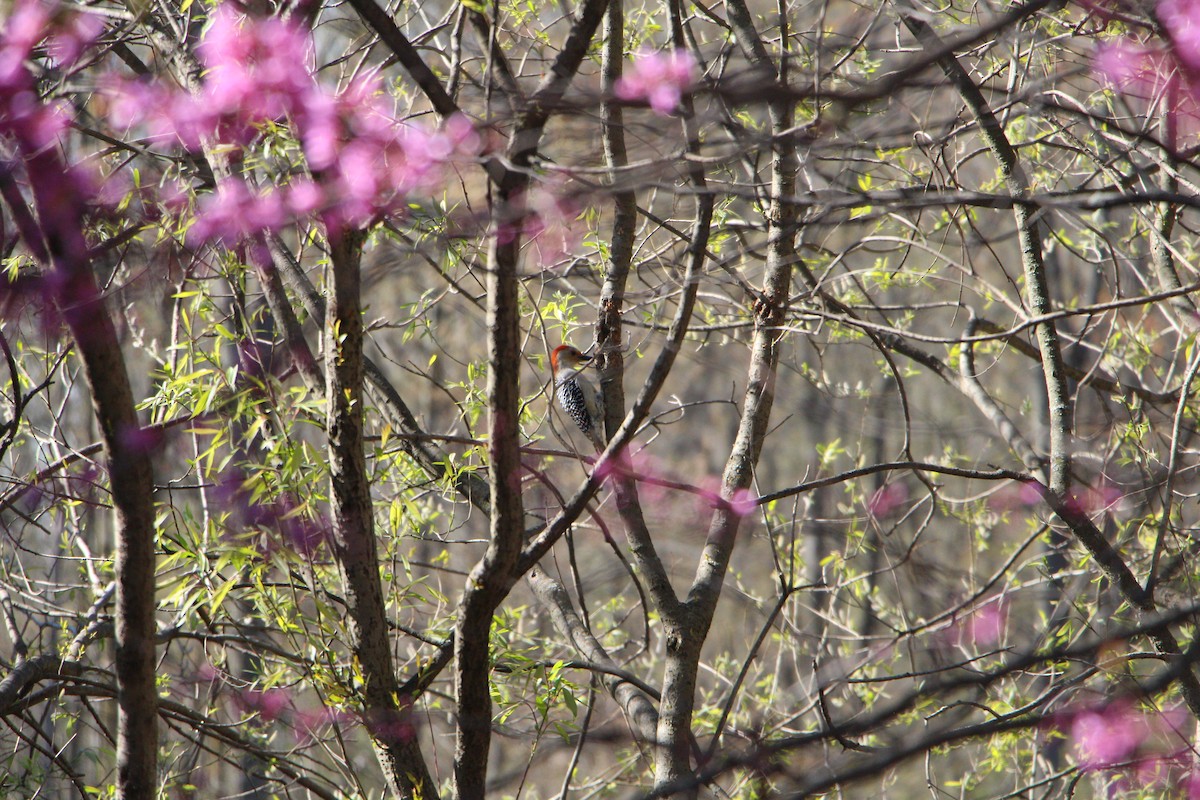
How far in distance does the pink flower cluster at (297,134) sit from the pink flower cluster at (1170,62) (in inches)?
49.5

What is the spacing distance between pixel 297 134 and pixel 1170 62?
1.90 metres

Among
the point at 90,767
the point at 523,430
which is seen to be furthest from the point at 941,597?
the point at 90,767

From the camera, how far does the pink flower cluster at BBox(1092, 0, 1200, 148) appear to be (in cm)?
192

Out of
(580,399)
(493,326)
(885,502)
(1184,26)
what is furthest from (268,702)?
(1184,26)

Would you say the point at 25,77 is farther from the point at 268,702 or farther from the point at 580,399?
the point at 580,399

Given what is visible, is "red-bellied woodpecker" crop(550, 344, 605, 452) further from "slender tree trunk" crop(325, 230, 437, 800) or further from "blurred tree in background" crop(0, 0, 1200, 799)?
"slender tree trunk" crop(325, 230, 437, 800)

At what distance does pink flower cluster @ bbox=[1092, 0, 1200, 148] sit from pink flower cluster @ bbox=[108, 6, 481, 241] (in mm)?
1257

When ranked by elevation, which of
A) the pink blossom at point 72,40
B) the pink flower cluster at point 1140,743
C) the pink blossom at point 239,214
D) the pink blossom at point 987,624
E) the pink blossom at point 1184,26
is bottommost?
the pink flower cluster at point 1140,743

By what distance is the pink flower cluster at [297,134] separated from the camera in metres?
1.74

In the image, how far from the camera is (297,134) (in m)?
1.80

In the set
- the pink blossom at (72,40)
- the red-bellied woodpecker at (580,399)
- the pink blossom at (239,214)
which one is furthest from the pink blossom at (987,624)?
the pink blossom at (72,40)

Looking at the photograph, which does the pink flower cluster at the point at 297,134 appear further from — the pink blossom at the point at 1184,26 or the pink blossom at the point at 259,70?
the pink blossom at the point at 1184,26

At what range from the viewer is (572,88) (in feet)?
4.72

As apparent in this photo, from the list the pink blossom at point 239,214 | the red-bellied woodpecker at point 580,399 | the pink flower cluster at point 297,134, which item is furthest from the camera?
the red-bellied woodpecker at point 580,399
